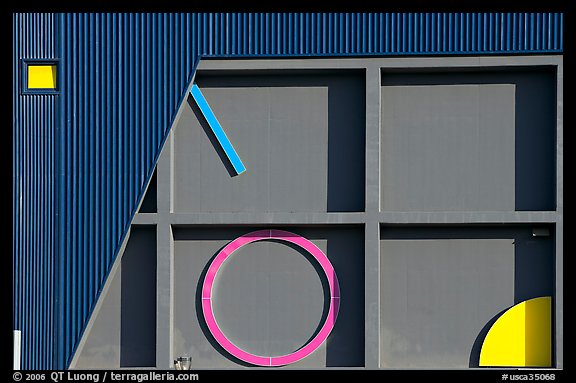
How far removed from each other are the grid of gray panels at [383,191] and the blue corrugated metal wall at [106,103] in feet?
1.59

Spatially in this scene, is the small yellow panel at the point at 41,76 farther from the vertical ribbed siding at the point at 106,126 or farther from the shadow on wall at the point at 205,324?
the shadow on wall at the point at 205,324

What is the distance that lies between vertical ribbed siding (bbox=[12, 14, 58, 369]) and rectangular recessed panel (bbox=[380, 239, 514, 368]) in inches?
332

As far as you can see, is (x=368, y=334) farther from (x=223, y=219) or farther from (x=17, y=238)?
(x=17, y=238)

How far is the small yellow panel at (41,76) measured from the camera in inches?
1013

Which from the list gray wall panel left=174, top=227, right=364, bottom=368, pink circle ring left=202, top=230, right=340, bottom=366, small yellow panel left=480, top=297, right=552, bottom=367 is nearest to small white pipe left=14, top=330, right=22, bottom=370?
gray wall panel left=174, top=227, right=364, bottom=368

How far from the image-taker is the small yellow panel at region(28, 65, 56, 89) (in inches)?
1013

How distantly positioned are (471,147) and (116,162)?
8.95m

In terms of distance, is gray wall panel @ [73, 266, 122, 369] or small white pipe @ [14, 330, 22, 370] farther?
gray wall panel @ [73, 266, 122, 369]

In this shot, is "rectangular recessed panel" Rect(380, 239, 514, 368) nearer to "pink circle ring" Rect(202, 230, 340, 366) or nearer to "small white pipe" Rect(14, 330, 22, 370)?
"pink circle ring" Rect(202, 230, 340, 366)

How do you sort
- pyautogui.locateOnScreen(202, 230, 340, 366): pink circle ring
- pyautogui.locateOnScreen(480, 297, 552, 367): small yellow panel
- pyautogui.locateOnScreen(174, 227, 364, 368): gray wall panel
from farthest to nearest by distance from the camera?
pyautogui.locateOnScreen(174, 227, 364, 368): gray wall panel, pyautogui.locateOnScreen(202, 230, 340, 366): pink circle ring, pyautogui.locateOnScreen(480, 297, 552, 367): small yellow panel

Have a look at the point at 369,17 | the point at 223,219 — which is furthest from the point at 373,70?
the point at 223,219

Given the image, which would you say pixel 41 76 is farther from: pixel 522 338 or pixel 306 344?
pixel 522 338

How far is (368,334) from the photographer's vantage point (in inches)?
978

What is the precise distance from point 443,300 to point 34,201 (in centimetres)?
1060
